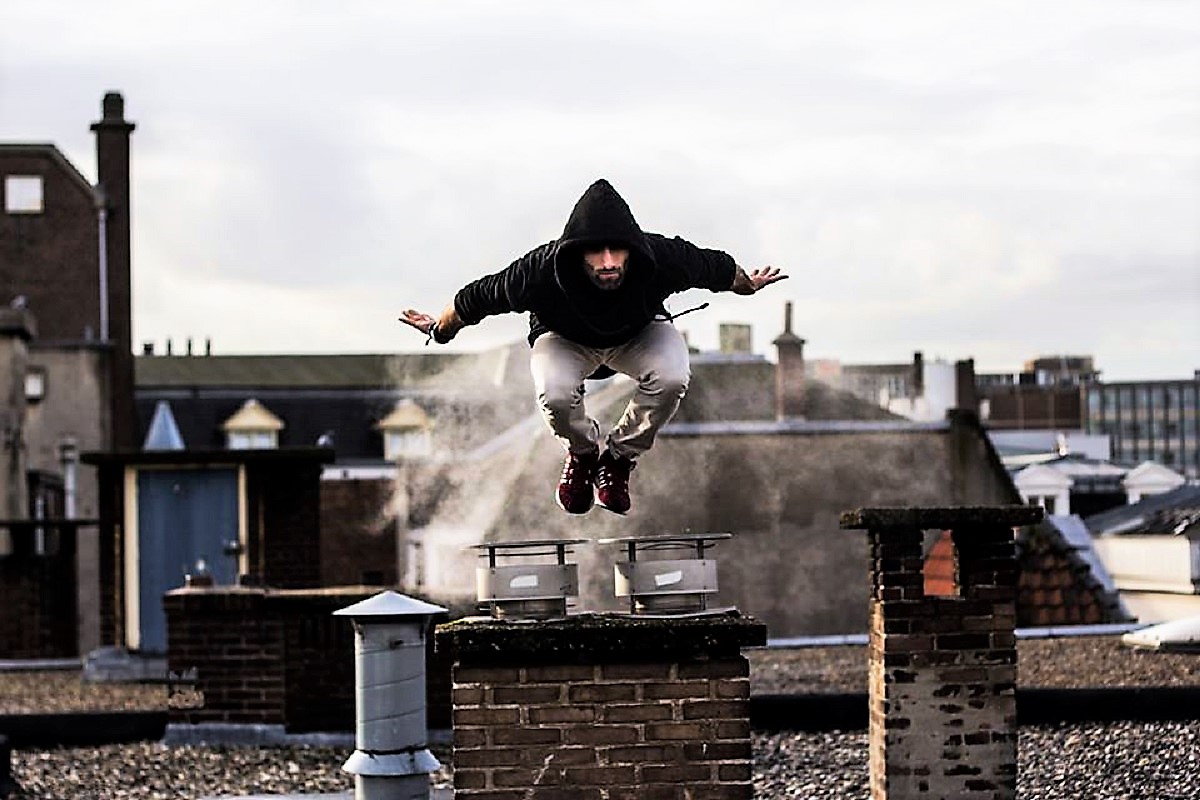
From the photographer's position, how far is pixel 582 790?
827 cm

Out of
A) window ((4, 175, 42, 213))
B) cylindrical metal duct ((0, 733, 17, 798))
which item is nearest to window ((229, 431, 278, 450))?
window ((4, 175, 42, 213))

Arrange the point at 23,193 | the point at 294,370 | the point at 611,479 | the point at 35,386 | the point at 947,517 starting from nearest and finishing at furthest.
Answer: the point at 611,479 → the point at 947,517 → the point at 35,386 → the point at 23,193 → the point at 294,370

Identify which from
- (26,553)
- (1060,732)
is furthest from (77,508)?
(1060,732)

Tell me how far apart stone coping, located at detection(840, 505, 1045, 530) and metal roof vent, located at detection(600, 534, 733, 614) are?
8.97ft

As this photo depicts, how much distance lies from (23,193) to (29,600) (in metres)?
22.6

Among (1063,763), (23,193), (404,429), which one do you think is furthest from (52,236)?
(1063,763)

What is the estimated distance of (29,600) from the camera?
32.3 m

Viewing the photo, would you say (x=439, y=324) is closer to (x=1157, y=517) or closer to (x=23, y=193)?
(x=1157, y=517)

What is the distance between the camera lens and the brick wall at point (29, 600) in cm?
3142

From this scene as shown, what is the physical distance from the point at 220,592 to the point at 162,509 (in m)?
6.29

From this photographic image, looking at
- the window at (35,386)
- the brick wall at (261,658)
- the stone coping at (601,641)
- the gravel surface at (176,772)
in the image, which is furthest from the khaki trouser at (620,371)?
the window at (35,386)

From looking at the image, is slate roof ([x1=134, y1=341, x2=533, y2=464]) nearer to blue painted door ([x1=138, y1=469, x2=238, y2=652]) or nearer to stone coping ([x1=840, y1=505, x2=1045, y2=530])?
blue painted door ([x1=138, y1=469, x2=238, y2=652])

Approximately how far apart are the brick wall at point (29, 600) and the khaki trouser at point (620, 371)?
81.2ft

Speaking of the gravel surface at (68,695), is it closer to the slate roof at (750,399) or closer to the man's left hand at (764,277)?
the man's left hand at (764,277)
